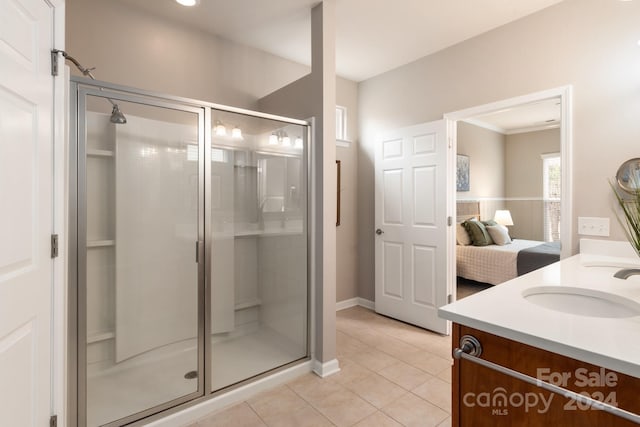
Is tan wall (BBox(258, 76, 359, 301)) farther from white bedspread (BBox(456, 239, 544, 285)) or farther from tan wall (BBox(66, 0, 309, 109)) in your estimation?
white bedspread (BBox(456, 239, 544, 285))

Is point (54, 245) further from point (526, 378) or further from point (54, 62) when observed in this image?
point (526, 378)

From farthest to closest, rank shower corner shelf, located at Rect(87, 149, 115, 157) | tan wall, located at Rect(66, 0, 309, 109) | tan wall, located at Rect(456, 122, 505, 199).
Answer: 1. tan wall, located at Rect(456, 122, 505, 199)
2. tan wall, located at Rect(66, 0, 309, 109)
3. shower corner shelf, located at Rect(87, 149, 115, 157)

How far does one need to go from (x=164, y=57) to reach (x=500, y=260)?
4.40 metres

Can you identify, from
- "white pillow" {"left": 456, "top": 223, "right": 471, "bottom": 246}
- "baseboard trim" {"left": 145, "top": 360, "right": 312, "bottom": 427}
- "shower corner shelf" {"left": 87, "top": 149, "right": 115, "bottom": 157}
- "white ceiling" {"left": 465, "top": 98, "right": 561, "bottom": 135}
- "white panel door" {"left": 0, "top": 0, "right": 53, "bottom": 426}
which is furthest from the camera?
"white ceiling" {"left": 465, "top": 98, "right": 561, "bottom": 135}

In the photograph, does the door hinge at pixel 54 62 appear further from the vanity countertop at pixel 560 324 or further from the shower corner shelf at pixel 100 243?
the vanity countertop at pixel 560 324

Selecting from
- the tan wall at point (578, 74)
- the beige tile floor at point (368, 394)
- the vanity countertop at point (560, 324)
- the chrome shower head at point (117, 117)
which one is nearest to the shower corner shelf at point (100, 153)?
the chrome shower head at point (117, 117)

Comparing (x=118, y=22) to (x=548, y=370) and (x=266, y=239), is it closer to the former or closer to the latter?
(x=266, y=239)

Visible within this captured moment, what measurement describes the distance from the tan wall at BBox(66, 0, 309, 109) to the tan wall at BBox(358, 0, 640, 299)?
176cm

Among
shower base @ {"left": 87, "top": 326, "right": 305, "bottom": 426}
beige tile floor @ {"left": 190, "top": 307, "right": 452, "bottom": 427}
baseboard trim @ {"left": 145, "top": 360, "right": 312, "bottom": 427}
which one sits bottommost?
beige tile floor @ {"left": 190, "top": 307, "right": 452, "bottom": 427}

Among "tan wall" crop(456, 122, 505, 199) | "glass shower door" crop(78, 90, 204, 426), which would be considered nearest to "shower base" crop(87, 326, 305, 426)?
"glass shower door" crop(78, 90, 204, 426)

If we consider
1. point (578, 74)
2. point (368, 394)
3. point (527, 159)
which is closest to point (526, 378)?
point (368, 394)

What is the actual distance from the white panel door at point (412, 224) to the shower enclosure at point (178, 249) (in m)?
1.34

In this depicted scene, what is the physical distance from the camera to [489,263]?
421 centimetres

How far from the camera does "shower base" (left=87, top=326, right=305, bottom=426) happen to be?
1698 mm
